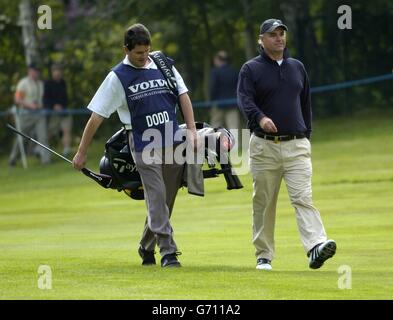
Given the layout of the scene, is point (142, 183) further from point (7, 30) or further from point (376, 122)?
point (7, 30)

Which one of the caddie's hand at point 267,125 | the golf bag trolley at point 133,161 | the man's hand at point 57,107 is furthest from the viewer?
the man's hand at point 57,107

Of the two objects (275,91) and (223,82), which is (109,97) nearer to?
(275,91)

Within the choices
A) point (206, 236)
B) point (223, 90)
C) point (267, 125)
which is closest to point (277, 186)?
point (267, 125)

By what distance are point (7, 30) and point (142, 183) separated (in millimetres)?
23478

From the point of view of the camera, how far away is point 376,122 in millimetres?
30719

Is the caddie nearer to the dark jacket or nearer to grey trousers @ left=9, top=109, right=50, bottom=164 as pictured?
the dark jacket

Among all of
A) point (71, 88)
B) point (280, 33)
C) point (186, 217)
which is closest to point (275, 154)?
point (280, 33)

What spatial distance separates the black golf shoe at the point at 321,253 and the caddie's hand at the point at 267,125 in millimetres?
1077

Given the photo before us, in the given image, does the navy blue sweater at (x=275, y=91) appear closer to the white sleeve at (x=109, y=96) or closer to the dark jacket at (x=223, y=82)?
the white sleeve at (x=109, y=96)

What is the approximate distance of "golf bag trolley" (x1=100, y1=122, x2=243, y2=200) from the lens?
39.3 feet

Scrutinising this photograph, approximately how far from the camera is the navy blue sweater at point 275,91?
1177 cm

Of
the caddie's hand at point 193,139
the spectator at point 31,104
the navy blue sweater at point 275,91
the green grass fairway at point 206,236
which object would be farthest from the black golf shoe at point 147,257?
the spectator at point 31,104

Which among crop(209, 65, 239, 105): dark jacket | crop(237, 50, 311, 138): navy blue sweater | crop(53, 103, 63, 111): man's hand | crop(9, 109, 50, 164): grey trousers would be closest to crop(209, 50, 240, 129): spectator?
crop(209, 65, 239, 105): dark jacket

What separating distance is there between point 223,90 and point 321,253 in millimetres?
18997
